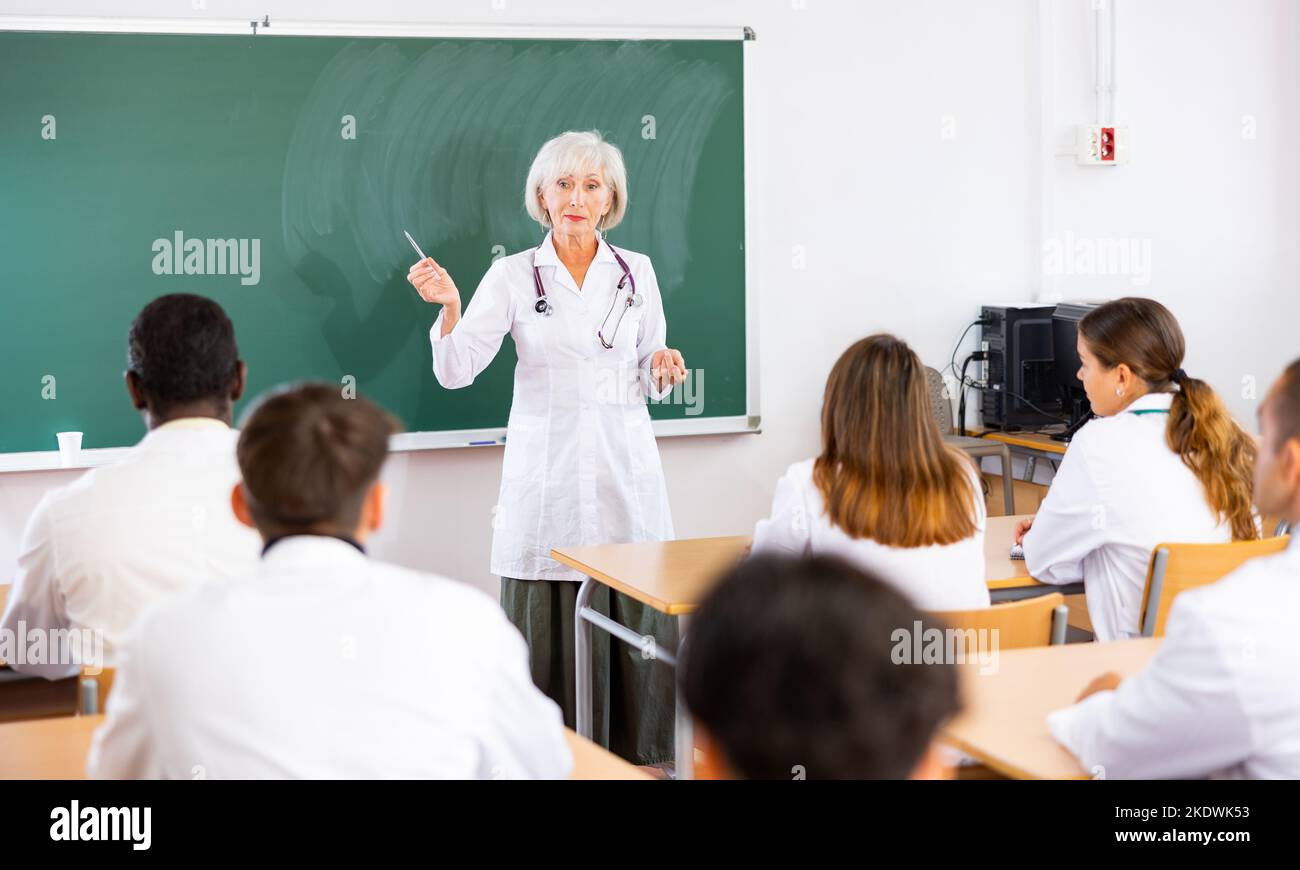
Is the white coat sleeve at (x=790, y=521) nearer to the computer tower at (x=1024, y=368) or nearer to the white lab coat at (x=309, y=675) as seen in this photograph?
the white lab coat at (x=309, y=675)

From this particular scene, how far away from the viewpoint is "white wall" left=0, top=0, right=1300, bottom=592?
4824 millimetres

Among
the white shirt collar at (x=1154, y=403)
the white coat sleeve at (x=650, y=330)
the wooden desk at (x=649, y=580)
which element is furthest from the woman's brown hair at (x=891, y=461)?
the white coat sleeve at (x=650, y=330)

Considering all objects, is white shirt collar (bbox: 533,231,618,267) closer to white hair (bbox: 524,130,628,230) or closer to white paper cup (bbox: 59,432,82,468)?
white hair (bbox: 524,130,628,230)

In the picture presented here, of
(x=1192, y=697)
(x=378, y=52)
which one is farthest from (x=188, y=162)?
(x=1192, y=697)

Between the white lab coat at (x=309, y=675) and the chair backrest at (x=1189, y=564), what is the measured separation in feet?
5.42

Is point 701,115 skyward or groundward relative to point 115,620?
skyward

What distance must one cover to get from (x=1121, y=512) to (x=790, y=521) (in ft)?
2.79

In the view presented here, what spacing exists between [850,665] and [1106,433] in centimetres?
226

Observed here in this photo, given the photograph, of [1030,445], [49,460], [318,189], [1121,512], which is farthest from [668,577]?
[1030,445]

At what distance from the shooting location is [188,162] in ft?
13.6

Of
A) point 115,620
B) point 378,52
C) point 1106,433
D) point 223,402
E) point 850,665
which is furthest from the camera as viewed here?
point 378,52

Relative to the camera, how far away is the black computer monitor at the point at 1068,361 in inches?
196

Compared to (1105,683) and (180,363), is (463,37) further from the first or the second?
(1105,683)
